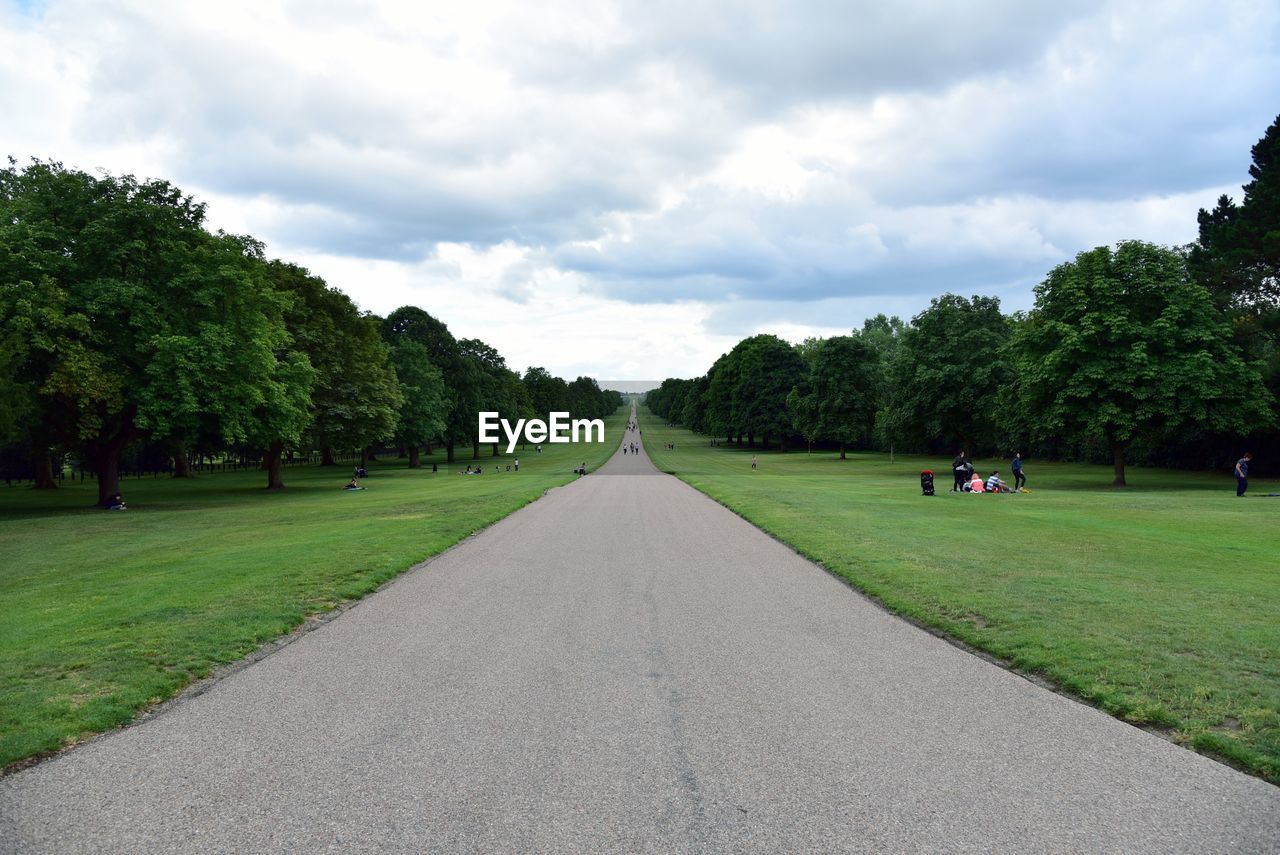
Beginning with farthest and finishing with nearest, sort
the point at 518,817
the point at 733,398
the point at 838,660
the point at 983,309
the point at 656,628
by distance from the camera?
the point at 733,398 < the point at 983,309 < the point at 656,628 < the point at 838,660 < the point at 518,817

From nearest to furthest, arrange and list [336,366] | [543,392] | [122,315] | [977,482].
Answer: [122,315] < [977,482] < [336,366] < [543,392]

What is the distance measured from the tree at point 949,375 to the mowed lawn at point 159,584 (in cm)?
3312

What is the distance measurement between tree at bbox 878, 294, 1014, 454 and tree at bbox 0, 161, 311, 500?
1622 inches

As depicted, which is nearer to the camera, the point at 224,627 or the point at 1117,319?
the point at 224,627

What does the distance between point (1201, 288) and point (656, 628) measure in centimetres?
4054

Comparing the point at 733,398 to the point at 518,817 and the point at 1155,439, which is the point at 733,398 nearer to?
the point at 1155,439

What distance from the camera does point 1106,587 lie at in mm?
11477

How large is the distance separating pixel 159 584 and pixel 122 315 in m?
22.6

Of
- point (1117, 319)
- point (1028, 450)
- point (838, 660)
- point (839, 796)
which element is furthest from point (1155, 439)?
point (839, 796)

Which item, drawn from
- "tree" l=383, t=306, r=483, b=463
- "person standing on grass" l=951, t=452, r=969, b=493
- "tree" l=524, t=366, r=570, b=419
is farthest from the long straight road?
"tree" l=524, t=366, r=570, b=419

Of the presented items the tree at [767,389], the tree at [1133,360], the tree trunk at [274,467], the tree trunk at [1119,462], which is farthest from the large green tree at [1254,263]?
the tree trunk at [274,467]

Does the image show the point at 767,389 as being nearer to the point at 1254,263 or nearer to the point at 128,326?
the point at 1254,263

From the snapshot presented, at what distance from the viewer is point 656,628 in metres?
9.21

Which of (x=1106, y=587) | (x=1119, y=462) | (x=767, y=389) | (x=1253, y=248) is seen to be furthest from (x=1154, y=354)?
(x=767, y=389)
